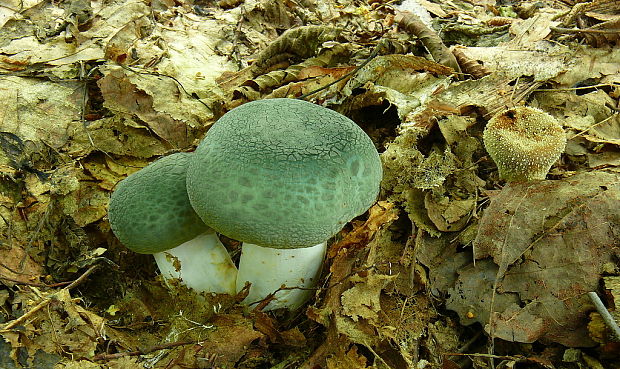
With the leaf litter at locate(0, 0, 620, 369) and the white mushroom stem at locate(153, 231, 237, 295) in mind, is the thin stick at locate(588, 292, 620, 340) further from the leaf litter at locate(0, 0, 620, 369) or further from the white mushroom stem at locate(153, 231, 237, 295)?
the white mushroom stem at locate(153, 231, 237, 295)

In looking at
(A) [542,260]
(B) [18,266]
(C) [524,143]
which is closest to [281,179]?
(A) [542,260]

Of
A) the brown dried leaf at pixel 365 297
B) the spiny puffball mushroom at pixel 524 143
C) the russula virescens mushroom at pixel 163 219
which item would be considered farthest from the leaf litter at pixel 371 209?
the russula virescens mushroom at pixel 163 219

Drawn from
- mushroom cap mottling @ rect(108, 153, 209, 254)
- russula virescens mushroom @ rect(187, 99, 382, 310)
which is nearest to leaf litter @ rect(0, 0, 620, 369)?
mushroom cap mottling @ rect(108, 153, 209, 254)

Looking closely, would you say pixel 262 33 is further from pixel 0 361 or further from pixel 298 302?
pixel 0 361

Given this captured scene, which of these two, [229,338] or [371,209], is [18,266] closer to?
[229,338]

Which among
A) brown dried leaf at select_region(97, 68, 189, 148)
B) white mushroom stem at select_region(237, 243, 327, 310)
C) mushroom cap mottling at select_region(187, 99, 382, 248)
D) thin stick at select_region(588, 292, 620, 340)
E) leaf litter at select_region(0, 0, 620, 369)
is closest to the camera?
mushroom cap mottling at select_region(187, 99, 382, 248)

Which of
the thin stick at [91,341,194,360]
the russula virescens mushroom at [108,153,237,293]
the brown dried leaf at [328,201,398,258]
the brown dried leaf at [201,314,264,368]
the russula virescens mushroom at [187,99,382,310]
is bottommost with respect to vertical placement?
the brown dried leaf at [201,314,264,368]
